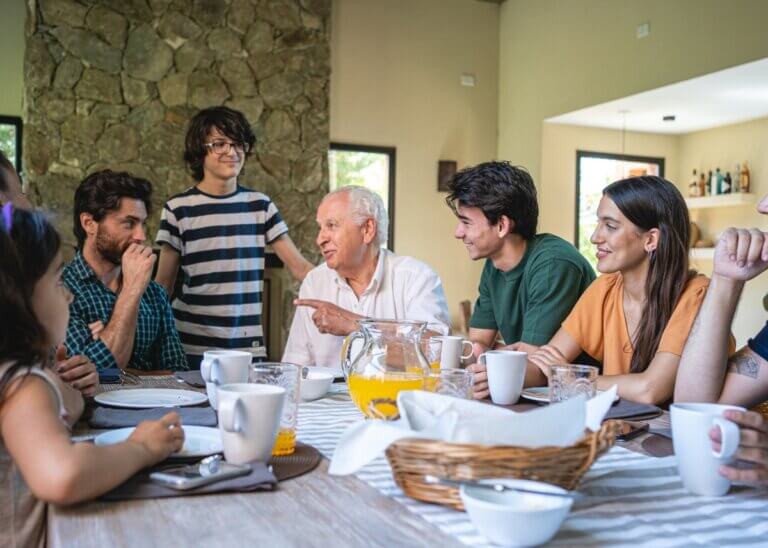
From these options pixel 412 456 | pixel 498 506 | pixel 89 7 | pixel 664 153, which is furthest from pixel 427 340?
pixel 664 153

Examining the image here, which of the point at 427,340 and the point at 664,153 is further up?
the point at 664,153

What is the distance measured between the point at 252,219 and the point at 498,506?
2609 millimetres

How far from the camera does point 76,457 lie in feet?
2.63

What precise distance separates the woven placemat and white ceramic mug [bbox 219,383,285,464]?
3 cm

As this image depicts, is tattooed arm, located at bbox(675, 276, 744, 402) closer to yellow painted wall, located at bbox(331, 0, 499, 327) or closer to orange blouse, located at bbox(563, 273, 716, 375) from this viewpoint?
orange blouse, located at bbox(563, 273, 716, 375)

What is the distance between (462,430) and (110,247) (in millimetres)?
1868

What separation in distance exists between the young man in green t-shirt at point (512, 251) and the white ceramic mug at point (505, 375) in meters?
0.78

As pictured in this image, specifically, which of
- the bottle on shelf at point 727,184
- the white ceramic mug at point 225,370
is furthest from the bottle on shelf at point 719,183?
the white ceramic mug at point 225,370

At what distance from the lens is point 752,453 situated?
0.91 metres

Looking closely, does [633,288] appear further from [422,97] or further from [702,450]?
[422,97]

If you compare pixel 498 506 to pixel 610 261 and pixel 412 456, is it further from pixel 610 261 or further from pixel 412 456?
pixel 610 261

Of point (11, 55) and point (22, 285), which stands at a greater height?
point (11, 55)

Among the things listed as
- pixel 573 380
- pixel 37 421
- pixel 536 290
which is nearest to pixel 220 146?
pixel 536 290

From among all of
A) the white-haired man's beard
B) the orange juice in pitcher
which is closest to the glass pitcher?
the orange juice in pitcher
